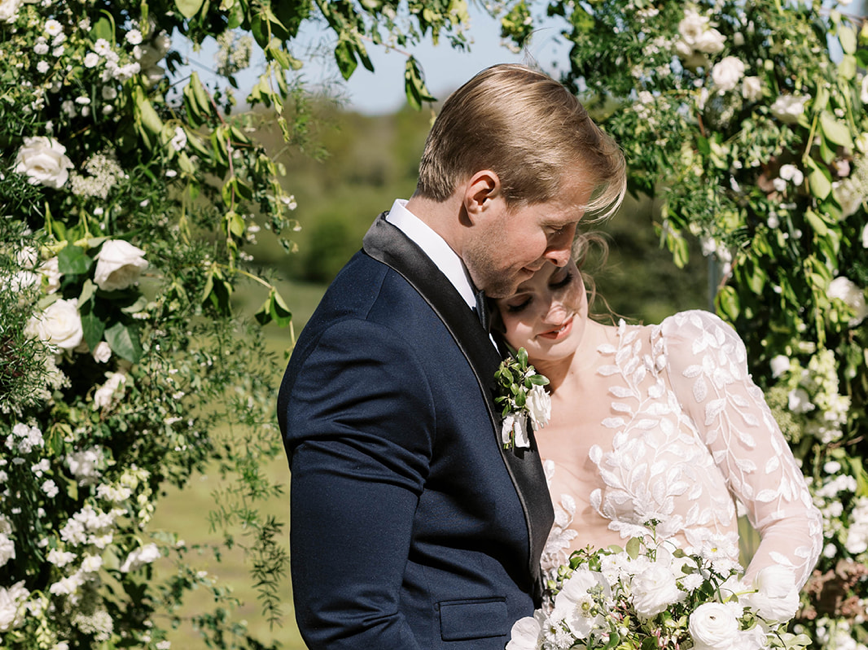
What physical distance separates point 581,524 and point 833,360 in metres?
1.18

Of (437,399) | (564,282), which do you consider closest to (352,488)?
(437,399)

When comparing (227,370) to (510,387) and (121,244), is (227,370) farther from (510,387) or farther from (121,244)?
(510,387)

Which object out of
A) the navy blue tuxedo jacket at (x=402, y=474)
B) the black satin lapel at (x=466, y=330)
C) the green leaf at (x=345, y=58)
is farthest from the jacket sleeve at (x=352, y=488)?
the green leaf at (x=345, y=58)

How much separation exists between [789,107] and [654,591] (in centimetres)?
182

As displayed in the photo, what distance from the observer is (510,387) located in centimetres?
168

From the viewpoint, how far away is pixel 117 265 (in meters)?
2.12

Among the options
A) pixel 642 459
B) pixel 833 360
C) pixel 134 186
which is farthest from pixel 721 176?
pixel 134 186

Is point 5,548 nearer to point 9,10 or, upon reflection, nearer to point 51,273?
point 51,273

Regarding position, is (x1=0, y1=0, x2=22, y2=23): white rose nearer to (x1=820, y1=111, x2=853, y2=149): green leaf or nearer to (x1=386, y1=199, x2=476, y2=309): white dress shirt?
(x1=386, y1=199, x2=476, y2=309): white dress shirt

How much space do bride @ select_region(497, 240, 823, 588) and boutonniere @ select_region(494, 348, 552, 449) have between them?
1.01ft

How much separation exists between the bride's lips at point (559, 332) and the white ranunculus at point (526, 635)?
2.52ft

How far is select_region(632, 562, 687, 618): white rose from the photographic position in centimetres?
146

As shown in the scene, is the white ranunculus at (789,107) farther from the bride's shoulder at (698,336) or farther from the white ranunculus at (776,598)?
the white ranunculus at (776,598)

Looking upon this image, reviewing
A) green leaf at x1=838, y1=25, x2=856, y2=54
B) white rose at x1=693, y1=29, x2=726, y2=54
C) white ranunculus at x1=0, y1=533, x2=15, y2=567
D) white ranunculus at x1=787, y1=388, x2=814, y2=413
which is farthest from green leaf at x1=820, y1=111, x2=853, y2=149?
white ranunculus at x1=0, y1=533, x2=15, y2=567
